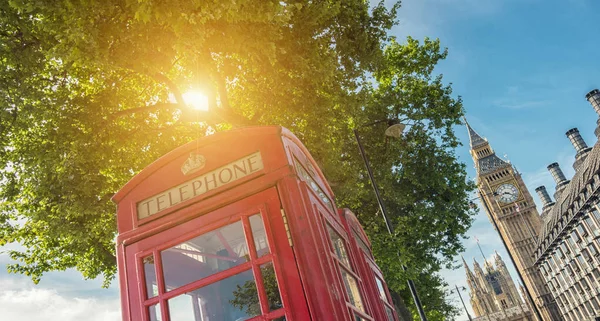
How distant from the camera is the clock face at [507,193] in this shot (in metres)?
102

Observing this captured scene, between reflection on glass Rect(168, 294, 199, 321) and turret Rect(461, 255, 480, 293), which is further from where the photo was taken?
turret Rect(461, 255, 480, 293)

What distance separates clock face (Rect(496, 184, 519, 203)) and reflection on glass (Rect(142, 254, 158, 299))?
110487mm

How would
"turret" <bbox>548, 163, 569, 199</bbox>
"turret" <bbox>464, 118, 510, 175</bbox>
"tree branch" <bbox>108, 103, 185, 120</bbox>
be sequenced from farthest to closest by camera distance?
1. "turret" <bbox>548, 163, 569, 199</bbox>
2. "turret" <bbox>464, 118, 510, 175</bbox>
3. "tree branch" <bbox>108, 103, 185, 120</bbox>

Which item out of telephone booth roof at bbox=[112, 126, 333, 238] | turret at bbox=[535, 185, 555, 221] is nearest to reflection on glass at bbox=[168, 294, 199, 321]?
telephone booth roof at bbox=[112, 126, 333, 238]

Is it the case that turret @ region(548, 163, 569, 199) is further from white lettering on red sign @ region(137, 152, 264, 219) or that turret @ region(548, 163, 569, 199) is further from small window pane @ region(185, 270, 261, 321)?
small window pane @ region(185, 270, 261, 321)

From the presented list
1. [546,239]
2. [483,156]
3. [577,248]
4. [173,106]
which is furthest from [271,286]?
[483,156]

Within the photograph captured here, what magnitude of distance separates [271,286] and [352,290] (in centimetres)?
104

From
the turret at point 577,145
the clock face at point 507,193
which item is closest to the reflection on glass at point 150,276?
the clock face at point 507,193

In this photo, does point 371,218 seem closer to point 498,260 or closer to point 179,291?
point 179,291

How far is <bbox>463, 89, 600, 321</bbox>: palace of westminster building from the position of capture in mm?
54750

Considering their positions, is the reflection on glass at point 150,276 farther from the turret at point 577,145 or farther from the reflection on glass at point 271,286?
the turret at point 577,145

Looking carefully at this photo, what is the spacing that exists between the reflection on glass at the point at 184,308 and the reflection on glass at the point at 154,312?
123mm

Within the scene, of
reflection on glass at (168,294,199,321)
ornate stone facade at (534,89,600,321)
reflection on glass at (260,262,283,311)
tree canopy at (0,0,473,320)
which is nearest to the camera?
reflection on glass at (260,262,283,311)

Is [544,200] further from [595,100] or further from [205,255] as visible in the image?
[205,255]
